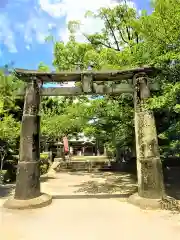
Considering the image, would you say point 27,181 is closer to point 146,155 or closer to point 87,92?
point 87,92

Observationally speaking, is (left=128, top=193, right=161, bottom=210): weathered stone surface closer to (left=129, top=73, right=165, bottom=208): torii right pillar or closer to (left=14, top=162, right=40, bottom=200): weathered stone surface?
(left=129, top=73, right=165, bottom=208): torii right pillar

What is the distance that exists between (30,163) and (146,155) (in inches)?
155

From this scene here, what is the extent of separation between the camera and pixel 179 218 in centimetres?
662

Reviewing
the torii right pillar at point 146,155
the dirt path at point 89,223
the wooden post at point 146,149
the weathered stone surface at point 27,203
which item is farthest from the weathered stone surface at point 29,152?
the wooden post at point 146,149

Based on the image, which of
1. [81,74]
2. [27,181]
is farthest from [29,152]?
[81,74]

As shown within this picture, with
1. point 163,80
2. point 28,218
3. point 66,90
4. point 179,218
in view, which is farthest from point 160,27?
point 28,218

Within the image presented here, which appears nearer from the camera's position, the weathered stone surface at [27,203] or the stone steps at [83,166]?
the weathered stone surface at [27,203]

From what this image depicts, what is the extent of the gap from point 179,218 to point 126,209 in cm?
158

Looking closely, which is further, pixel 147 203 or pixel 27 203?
pixel 27 203

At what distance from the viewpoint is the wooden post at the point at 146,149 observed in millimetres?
8023

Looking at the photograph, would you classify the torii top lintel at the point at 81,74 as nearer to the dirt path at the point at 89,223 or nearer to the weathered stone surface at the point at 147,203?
the weathered stone surface at the point at 147,203

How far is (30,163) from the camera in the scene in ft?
27.6

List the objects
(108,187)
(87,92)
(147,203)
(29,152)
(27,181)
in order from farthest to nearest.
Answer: (108,187), (87,92), (29,152), (27,181), (147,203)

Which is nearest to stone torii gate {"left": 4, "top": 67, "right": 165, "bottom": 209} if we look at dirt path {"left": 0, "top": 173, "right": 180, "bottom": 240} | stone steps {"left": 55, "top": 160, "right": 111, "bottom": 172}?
dirt path {"left": 0, "top": 173, "right": 180, "bottom": 240}
